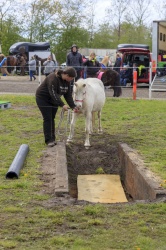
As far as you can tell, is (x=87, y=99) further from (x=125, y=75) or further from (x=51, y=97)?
(x=125, y=75)

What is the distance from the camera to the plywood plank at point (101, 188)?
8.44 metres

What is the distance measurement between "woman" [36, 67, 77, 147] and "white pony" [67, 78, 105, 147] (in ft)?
0.53

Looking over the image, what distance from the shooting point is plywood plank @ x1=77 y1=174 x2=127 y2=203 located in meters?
8.44

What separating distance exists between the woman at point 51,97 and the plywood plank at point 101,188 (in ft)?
4.11

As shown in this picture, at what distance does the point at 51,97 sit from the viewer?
1026 centimetres

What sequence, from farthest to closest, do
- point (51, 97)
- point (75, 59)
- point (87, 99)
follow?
point (75, 59) < point (87, 99) < point (51, 97)

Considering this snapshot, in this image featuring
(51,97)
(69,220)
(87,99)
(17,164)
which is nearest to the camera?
(69,220)

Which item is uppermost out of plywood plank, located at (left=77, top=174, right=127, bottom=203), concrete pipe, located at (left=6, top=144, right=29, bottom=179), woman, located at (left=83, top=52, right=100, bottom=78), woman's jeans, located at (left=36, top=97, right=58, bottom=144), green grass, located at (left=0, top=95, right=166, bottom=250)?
woman, located at (left=83, top=52, right=100, bottom=78)

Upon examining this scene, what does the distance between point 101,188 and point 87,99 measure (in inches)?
91.0

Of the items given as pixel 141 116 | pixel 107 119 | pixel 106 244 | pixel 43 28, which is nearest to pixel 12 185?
pixel 106 244

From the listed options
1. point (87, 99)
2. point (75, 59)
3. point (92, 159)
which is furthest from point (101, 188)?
point (75, 59)

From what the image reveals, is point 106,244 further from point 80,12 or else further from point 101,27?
point 101,27

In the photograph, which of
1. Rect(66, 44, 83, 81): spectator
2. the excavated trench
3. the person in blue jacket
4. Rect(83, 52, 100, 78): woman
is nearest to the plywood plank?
the excavated trench

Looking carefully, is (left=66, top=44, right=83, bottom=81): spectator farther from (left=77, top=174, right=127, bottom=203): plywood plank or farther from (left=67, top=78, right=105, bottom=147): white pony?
(left=77, top=174, right=127, bottom=203): plywood plank
